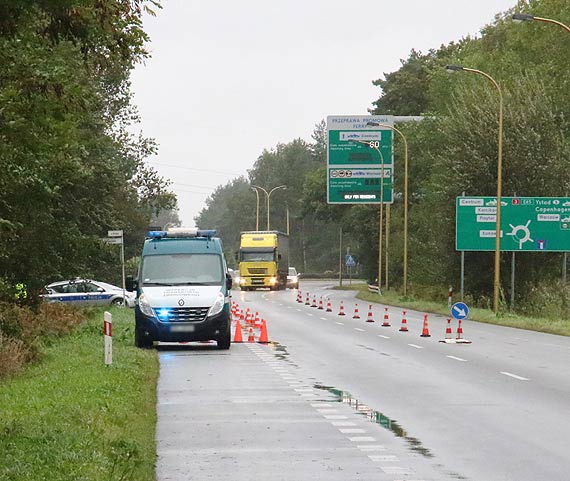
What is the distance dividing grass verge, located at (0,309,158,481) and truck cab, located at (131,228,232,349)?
3427mm

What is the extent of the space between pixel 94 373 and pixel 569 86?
1839 inches

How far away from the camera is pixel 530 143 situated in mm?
53188

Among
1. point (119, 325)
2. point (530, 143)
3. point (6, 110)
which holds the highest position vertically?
point (530, 143)

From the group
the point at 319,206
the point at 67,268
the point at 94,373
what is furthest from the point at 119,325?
the point at 319,206

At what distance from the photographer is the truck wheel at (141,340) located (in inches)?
1102

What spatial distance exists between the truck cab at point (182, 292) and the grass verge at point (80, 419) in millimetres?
3427

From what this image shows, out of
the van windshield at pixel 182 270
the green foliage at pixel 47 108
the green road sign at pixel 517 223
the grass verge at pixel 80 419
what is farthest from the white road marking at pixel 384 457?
the green road sign at pixel 517 223

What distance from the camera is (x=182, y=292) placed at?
28141mm

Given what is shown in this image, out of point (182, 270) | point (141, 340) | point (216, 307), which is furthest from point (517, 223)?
point (141, 340)

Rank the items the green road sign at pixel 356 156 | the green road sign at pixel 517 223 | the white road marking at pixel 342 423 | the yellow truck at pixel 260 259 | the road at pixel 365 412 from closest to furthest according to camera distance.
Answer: the road at pixel 365 412 < the white road marking at pixel 342 423 < the green road sign at pixel 517 223 < the green road sign at pixel 356 156 < the yellow truck at pixel 260 259

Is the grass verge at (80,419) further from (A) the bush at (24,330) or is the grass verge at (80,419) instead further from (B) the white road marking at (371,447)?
(B) the white road marking at (371,447)

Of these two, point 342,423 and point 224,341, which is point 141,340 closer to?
point 224,341

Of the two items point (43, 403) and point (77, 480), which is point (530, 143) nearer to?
point (43, 403)

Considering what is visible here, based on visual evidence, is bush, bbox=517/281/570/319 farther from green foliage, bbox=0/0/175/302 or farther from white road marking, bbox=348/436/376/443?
white road marking, bbox=348/436/376/443
